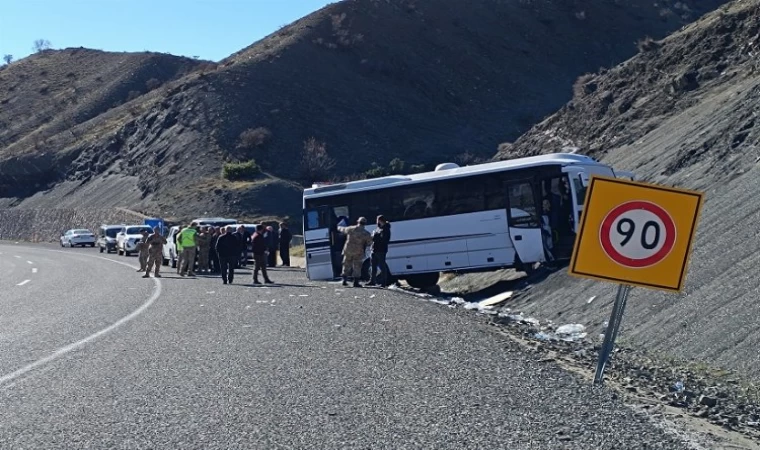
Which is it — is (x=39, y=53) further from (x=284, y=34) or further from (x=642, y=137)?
(x=642, y=137)

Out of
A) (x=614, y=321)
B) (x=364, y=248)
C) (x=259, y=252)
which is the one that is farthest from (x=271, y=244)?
(x=614, y=321)

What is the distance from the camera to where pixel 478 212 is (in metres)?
25.8

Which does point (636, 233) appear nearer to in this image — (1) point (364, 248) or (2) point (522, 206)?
(2) point (522, 206)

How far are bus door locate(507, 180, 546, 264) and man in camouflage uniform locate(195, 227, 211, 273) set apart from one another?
1246cm

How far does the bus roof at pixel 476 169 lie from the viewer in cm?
2547

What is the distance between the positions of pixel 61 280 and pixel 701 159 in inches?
727

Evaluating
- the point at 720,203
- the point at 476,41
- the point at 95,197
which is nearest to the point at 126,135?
the point at 95,197

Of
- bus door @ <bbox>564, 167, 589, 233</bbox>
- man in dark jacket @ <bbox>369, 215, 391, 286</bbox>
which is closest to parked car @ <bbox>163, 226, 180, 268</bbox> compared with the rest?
man in dark jacket @ <bbox>369, 215, 391, 286</bbox>

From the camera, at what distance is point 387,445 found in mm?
7676

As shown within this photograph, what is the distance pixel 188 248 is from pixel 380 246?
861 centimetres

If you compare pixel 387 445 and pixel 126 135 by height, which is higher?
pixel 126 135

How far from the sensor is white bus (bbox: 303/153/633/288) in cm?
2497

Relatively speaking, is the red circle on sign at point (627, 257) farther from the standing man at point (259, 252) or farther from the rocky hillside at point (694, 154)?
the standing man at point (259, 252)

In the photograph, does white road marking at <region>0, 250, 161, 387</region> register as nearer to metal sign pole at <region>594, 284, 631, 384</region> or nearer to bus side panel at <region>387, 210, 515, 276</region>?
metal sign pole at <region>594, 284, 631, 384</region>
